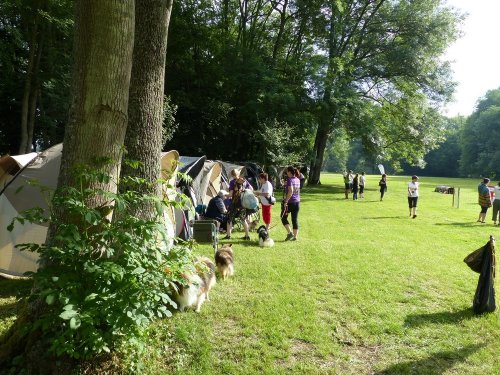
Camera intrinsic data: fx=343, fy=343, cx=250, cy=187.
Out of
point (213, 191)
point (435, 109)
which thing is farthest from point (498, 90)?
point (213, 191)

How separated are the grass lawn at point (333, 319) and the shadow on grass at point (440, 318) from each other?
1cm

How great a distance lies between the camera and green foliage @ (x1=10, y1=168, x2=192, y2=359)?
7.68ft

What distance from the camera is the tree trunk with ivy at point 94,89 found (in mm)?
2867

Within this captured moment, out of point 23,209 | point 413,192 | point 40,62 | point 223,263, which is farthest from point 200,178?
point 40,62

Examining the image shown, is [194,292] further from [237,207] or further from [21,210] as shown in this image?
[237,207]

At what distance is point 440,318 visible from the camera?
14.6 feet

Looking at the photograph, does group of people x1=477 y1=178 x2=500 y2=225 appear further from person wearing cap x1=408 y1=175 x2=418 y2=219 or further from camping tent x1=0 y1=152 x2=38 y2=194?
camping tent x1=0 y1=152 x2=38 y2=194

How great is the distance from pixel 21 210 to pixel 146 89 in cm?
310

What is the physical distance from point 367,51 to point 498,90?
5058 centimetres

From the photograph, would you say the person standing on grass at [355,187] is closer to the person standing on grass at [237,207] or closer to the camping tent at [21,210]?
the person standing on grass at [237,207]

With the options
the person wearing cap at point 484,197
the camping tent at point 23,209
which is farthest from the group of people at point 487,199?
the camping tent at point 23,209

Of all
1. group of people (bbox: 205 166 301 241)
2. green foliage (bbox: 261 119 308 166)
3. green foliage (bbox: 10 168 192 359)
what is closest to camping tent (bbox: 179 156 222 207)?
group of people (bbox: 205 166 301 241)

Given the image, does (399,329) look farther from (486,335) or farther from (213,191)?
(213,191)

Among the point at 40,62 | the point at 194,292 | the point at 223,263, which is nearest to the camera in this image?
the point at 194,292
